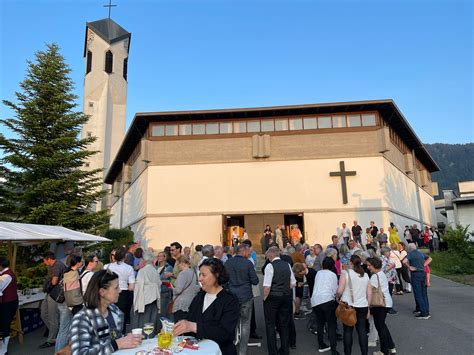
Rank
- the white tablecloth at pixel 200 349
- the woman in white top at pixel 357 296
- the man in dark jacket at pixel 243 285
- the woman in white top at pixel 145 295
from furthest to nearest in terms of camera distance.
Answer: the woman in white top at pixel 145 295
the man in dark jacket at pixel 243 285
the woman in white top at pixel 357 296
the white tablecloth at pixel 200 349

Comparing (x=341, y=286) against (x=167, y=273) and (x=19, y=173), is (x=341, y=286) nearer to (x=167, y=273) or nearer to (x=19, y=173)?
(x=167, y=273)

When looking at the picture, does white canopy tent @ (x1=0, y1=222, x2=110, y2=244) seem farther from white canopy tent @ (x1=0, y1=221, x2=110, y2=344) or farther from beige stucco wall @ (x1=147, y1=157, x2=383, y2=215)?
beige stucco wall @ (x1=147, y1=157, x2=383, y2=215)

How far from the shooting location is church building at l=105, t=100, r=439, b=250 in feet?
71.7

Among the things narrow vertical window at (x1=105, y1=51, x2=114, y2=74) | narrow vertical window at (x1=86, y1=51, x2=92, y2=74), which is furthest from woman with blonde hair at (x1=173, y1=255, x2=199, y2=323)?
narrow vertical window at (x1=86, y1=51, x2=92, y2=74)

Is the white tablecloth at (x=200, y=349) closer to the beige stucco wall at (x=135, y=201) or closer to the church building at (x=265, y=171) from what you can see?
the beige stucco wall at (x=135, y=201)

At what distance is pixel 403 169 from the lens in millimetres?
28031

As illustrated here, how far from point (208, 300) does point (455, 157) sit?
175404 mm

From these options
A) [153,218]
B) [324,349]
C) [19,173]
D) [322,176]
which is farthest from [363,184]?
[19,173]

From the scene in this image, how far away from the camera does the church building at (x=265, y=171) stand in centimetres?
2186

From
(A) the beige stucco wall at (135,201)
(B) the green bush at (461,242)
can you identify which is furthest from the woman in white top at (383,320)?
(A) the beige stucco wall at (135,201)

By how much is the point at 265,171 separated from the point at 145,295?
16.8 metres

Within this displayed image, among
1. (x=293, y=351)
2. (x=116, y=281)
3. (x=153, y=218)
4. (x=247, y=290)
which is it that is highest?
(x=153, y=218)

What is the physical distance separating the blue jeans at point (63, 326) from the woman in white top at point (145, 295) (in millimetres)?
1183

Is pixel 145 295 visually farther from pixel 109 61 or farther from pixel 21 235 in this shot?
pixel 109 61
